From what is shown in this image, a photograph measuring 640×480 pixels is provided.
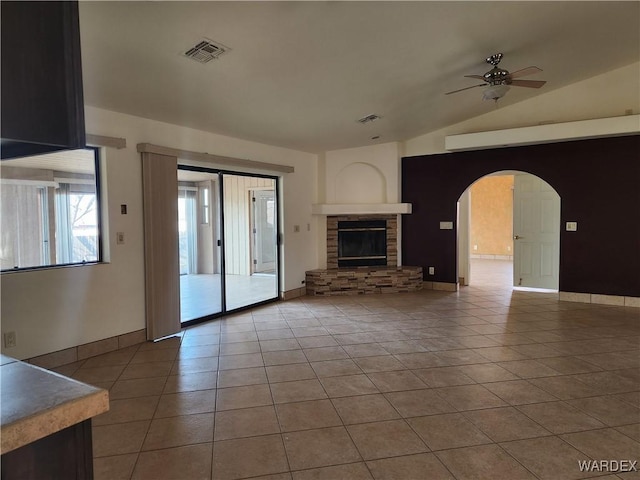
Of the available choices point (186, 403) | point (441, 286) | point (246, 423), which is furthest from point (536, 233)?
point (186, 403)

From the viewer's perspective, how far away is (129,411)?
8.87 feet

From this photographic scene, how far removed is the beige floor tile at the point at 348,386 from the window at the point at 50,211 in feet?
8.50

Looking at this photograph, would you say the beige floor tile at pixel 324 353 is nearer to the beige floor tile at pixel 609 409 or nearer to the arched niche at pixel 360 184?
the beige floor tile at pixel 609 409

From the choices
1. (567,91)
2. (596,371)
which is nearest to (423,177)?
(567,91)

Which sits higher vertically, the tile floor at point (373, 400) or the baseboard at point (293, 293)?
the baseboard at point (293, 293)

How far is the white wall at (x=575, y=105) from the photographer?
17.4ft

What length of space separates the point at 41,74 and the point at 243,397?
8.12ft

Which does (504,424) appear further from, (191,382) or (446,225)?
(446,225)

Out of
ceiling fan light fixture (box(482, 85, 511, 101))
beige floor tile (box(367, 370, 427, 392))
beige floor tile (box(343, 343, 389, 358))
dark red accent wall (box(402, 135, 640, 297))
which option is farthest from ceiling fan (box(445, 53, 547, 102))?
beige floor tile (box(367, 370, 427, 392))

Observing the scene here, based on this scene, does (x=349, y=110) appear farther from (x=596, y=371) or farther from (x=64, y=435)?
(x=64, y=435)

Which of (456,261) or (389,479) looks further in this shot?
(456,261)

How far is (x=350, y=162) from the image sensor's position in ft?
23.4

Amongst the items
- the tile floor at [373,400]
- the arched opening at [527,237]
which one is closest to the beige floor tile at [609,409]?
the tile floor at [373,400]

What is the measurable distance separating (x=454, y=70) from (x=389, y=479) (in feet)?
13.0
